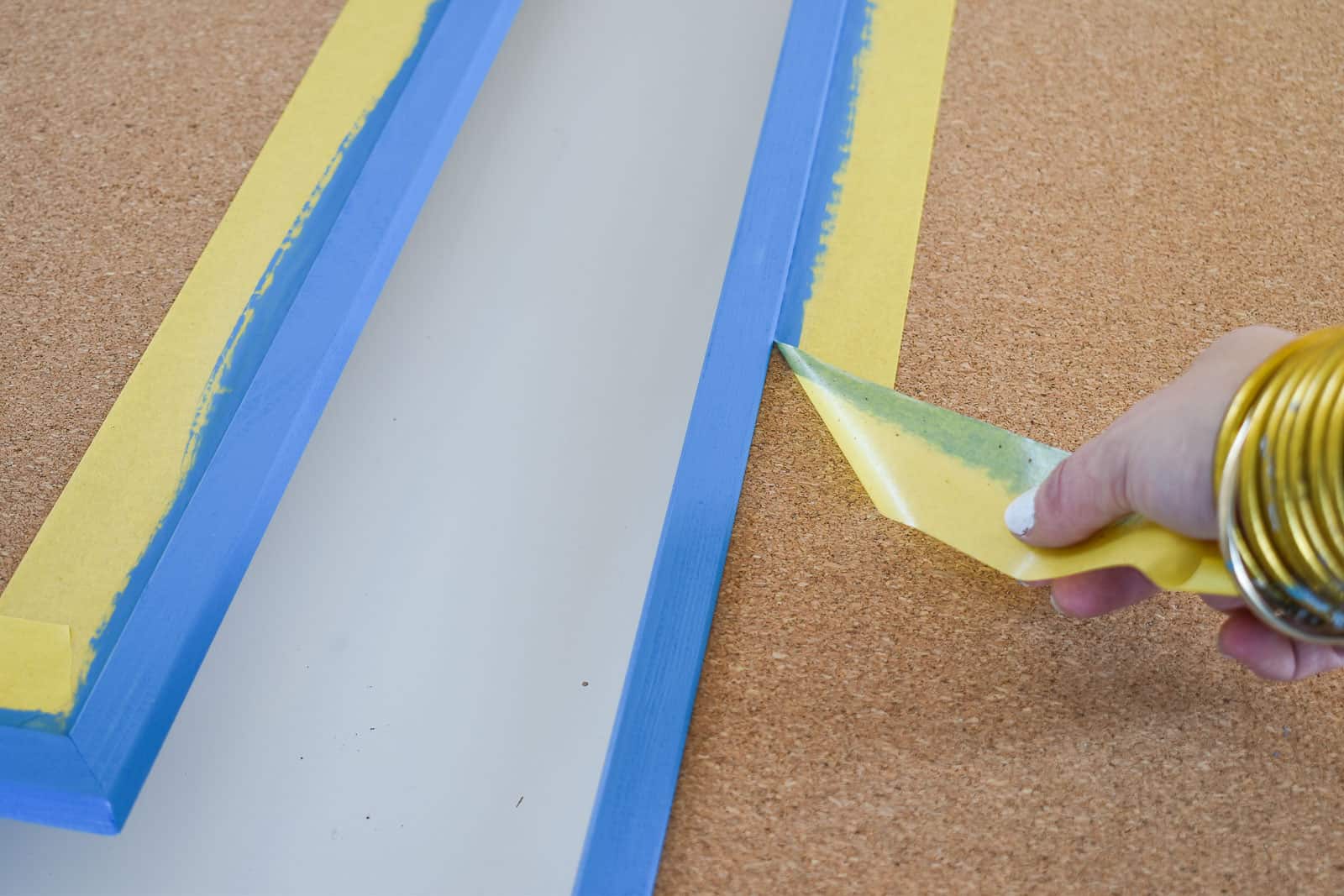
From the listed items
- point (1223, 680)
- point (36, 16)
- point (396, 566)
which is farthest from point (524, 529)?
point (36, 16)

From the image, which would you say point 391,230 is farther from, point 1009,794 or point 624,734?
point 1009,794

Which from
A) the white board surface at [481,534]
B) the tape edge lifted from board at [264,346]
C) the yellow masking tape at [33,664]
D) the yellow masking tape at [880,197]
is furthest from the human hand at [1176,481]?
the yellow masking tape at [33,664]

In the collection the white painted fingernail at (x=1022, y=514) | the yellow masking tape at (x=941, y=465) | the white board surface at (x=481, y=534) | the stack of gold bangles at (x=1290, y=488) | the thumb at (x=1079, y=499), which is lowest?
the white board surface at (x=481, y=534)

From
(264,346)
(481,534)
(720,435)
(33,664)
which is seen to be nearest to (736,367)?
(720,435)

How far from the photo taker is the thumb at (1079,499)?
666 millimetres

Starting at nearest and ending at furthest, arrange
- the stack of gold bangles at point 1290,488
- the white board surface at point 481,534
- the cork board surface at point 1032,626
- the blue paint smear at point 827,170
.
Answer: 1. the stack of gold bangles at point 1290,488
2. the cork board surface at point 1032,626
3. the white board surface at point 481,534
4. the blue paint smear at point 827,170

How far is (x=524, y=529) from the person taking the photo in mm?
1053

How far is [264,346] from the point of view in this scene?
987 mm

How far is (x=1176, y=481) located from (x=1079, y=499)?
8 centimetres

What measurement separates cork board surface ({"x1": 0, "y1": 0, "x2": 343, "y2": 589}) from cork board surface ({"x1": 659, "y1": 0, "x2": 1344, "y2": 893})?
0.63 meters

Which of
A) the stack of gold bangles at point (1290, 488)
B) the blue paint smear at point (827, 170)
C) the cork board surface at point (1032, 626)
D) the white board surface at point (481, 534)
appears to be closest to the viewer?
the stack of gold bangles at point (1290, 488)

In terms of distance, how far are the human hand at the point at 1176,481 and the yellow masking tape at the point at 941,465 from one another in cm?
Result: 3

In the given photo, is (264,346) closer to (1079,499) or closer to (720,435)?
(720,435)

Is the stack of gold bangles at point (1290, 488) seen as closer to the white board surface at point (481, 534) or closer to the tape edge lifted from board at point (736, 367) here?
the tape edge lifted from board at point (736, 367)
